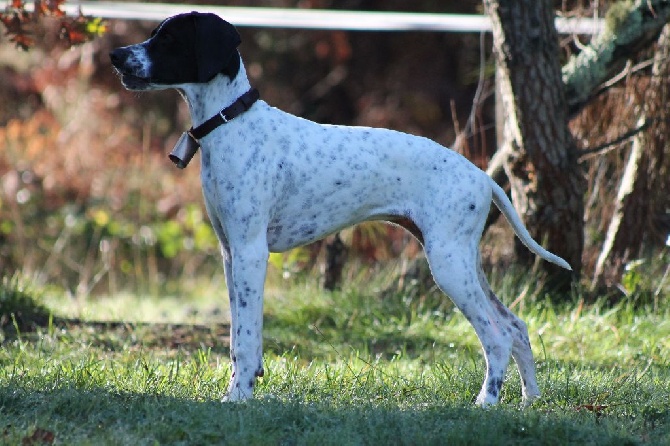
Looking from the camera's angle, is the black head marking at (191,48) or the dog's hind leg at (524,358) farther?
the dog's hind leg at (524,358)

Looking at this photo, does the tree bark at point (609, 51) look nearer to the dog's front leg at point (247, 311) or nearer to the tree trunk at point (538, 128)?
the tree trunk at point (538, 128)

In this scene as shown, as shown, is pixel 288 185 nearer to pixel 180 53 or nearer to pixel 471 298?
pixel 180 53

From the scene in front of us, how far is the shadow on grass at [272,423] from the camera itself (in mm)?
3754

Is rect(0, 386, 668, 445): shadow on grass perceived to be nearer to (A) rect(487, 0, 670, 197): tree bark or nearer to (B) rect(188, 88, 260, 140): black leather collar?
(B) rect(188, 88, 260, 140): black leather collar

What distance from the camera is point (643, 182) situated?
695 cm

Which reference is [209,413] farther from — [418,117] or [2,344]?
[418,117]

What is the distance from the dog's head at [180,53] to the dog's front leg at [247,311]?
0.75 m

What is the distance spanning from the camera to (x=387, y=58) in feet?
48.8

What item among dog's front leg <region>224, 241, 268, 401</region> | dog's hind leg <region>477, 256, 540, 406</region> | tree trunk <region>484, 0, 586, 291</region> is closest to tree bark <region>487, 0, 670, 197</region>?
tree trunk <region>484, 0, 586, 291</region>

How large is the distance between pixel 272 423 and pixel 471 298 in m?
1.07

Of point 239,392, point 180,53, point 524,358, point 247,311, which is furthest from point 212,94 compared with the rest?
point 524,358

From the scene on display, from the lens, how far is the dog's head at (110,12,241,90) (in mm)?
4277

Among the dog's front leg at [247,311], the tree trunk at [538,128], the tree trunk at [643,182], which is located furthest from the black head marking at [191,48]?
the tree trunk at [643,182]

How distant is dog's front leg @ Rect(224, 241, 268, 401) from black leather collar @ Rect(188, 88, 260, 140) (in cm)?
51
